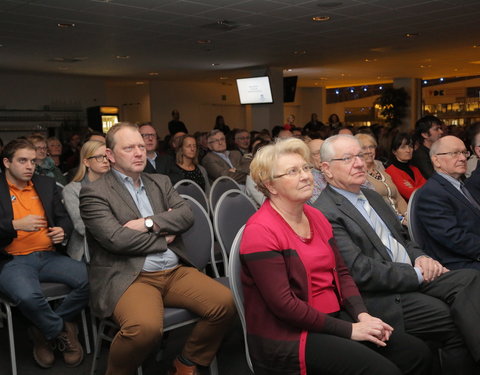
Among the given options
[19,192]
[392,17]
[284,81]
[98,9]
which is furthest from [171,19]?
[284,81]

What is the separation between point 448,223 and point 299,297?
4.09ft

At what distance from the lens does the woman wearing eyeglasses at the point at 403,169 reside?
4324mm

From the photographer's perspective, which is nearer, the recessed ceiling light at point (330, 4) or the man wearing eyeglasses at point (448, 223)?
the man wearing eyeglasses at point (448, 223)

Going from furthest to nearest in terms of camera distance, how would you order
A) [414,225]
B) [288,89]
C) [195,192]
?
[288,89] < [195,192] < [414,225]

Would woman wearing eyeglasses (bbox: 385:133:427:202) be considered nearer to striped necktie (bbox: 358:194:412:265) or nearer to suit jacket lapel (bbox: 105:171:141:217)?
striped necktie (bbox: 358:194:412:265)

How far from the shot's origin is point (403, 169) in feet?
14.6

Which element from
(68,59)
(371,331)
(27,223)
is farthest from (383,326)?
(68,59)

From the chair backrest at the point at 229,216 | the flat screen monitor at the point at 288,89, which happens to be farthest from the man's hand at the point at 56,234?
the flat screen monitor at the point at 288,89

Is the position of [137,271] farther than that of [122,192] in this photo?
No

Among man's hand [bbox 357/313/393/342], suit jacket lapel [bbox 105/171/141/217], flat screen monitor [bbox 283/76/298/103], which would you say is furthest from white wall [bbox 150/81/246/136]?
man's hand [bbox 357/313/393/342]

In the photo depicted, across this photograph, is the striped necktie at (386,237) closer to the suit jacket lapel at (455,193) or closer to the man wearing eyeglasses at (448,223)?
the man wearing eyeglasses at (448,223)

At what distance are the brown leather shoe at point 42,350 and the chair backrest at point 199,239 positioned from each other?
3.37 ft

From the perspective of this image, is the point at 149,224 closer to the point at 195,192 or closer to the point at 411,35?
the point at 195,192

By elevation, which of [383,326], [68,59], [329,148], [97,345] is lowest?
[97,345]
